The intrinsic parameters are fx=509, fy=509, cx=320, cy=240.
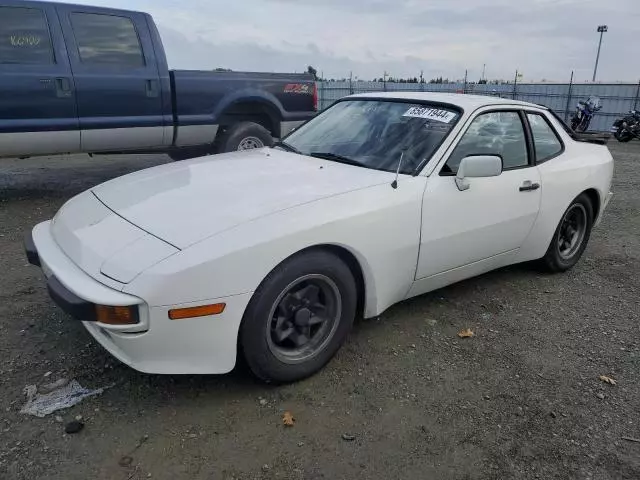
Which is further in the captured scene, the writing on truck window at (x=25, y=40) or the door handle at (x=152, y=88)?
the door handle at (x=152, y=88)

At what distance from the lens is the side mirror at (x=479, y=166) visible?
10.3 feet

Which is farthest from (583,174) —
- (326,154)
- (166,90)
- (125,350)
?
(166,90)

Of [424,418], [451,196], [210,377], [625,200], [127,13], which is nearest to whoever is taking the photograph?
[424,418]

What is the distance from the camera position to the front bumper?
2.22m

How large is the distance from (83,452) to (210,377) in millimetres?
728

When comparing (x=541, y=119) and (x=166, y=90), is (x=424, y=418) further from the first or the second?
(x=166, y=90)

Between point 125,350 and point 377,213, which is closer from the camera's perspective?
point 125,350

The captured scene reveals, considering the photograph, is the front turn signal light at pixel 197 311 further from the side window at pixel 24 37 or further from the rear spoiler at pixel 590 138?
the side window at pixel 24 37

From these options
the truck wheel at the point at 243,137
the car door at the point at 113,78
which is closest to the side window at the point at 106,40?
the car door at the point at 113,78

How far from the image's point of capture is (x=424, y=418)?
8.39ft

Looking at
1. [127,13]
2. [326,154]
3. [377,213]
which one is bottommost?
[377,213]

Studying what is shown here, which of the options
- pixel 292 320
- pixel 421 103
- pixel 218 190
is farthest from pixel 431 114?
pixel 292 320

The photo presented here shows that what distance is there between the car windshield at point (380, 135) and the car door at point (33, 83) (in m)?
3.26

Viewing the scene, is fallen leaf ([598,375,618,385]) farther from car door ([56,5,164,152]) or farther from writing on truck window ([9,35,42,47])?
writing on truck window ([9,35,42,47])
